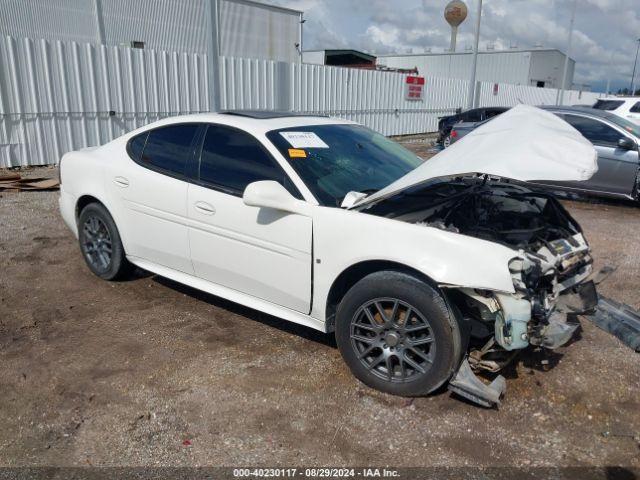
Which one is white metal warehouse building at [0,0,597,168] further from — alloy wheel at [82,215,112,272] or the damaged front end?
the damaged front end

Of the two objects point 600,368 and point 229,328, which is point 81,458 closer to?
point 229,328

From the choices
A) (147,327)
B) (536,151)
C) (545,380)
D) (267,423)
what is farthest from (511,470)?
(147,327)

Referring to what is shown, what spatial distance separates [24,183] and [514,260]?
878cm

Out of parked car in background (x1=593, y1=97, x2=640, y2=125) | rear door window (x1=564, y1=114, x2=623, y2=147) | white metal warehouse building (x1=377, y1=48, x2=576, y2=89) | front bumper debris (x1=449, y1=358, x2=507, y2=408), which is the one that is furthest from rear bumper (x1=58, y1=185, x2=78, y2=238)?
white metal warehouse building (x1=377, y1=48, x2=576, y2=89)

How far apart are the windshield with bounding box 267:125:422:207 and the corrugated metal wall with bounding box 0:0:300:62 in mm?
18890

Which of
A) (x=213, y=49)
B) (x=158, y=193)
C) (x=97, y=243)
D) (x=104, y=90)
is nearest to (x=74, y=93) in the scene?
(x=104, y=90)

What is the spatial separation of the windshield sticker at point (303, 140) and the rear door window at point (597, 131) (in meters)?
6.44

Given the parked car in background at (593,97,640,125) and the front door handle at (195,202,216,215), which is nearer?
the front door handle at (195,202,216,215)

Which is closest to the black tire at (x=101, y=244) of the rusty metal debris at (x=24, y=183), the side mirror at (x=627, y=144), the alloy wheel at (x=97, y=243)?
the alloy wheel at (x=97, y=243)

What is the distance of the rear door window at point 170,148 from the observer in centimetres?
390

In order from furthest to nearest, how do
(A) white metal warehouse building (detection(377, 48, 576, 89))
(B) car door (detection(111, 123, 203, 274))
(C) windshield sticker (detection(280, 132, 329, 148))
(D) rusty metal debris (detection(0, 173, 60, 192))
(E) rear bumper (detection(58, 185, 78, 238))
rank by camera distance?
1. (A) white metal warehouse building (detection(377, 48, 576, 89))
2. (D) rusty metal debris (detection(0, 173, 60, 192))
3. (E) rear bumper (detection(58, 185, 78, 238))
4. (B) car door (detection(111, 123, 203, 274))
5. (C) windshield sticker (detection(280, 132, 329, 148))

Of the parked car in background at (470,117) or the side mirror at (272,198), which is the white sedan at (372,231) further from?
the parked car in background at (470,117)

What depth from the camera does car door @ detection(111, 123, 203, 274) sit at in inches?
151

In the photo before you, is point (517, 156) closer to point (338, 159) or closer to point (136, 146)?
point (338, 159)
